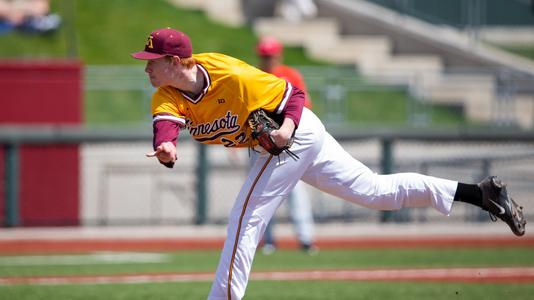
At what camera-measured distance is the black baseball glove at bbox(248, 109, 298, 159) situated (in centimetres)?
619

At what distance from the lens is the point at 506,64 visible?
19.3 m

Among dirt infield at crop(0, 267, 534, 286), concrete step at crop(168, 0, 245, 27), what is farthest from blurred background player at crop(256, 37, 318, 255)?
concrete step at crop(168, 0, 245, 27)

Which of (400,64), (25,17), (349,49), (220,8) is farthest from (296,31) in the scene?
(25,17)

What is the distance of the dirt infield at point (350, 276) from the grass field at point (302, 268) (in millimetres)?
235

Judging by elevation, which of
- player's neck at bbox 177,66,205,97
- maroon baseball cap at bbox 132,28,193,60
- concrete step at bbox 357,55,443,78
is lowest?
Result: concrete step at bbox 357,55,443,78

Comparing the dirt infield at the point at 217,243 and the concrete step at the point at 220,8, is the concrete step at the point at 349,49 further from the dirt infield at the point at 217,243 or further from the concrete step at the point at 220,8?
the dirt infield at the point at 217,243

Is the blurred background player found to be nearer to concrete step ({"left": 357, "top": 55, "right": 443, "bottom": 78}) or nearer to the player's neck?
the player's neck

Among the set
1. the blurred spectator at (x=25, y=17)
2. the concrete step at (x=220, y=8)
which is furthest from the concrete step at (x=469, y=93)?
the blurred spectator at (x=25, y=17)

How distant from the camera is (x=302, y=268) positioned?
34.3ft

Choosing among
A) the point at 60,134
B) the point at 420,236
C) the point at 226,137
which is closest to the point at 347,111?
the point at 420,236

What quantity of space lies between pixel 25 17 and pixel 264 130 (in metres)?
Answer: 13.3

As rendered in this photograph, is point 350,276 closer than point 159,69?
No

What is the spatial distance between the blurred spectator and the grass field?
7581 millimetres

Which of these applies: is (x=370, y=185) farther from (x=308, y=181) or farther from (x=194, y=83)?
(x=194, y=83)
